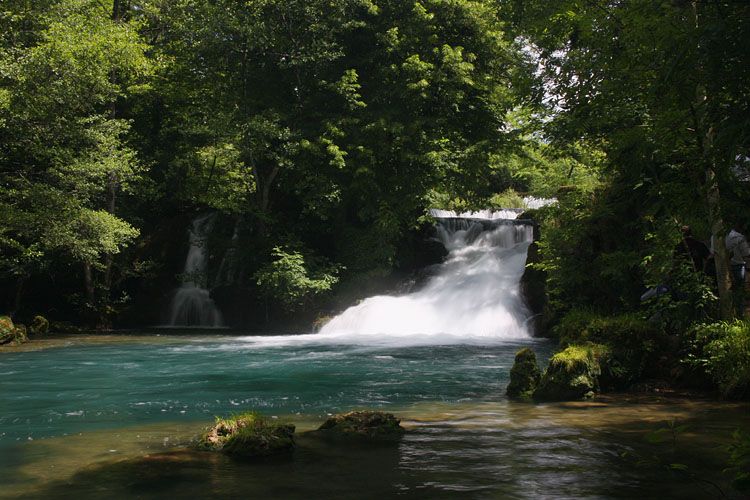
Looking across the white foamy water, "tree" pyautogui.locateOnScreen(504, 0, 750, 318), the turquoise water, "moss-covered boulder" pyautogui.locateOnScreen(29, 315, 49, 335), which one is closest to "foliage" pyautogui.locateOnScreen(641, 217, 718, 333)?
"tree" pyautogui.locateOnScreen(504, 0, 750, 318)

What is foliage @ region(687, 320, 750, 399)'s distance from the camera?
816 centimetres

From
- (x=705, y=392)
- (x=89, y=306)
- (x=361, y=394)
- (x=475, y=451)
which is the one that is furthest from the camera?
(x=89, y=306)

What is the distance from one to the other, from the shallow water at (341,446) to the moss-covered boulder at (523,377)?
23 centimetres

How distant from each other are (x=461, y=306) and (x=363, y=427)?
15221 mm

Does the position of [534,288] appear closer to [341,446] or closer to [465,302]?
[465,302]

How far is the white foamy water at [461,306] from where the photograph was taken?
766 inches

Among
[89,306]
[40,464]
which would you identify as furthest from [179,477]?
[89,306]

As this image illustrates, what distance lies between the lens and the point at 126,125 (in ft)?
69.4

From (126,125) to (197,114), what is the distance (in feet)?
14.0

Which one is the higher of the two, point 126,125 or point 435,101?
point 435,101

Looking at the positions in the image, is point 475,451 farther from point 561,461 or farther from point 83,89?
point 83,89

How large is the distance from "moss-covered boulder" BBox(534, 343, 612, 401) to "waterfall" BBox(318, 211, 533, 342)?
352 inches

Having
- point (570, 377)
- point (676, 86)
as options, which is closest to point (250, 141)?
point (570, 377)

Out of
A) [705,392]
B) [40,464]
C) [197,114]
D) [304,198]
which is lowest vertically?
[40,464]
